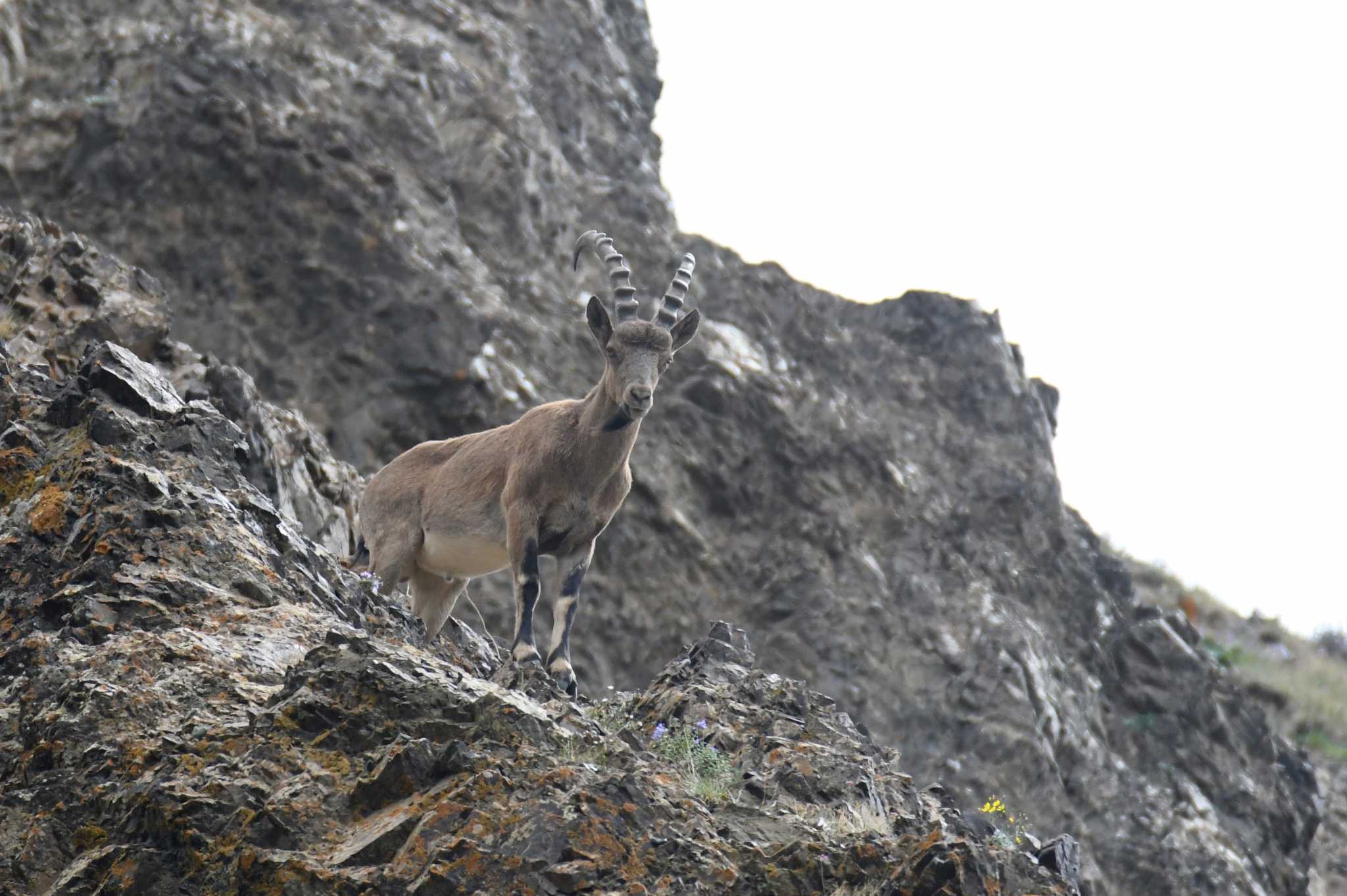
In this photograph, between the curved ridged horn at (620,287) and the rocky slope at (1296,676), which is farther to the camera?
the rocky slope at (1296,676)

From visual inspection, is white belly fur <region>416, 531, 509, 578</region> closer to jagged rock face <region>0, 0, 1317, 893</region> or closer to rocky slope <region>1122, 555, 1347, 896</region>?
jagged rock face <region>0, 0, 1317, 893</region>

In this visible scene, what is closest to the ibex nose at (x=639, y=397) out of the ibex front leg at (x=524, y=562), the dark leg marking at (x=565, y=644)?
the ibex front leg at (x=524, y=562)

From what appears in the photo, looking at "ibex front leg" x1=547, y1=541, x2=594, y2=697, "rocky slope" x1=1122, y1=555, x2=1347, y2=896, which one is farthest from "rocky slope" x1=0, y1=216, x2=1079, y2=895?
"rocky slope" x1=1122, y1=555, x2=1347, y2=896

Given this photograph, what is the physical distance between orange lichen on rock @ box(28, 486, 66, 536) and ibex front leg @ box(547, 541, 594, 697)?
3.19m

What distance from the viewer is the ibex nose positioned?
400 inches

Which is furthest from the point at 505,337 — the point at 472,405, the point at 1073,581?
the point at 1073,581

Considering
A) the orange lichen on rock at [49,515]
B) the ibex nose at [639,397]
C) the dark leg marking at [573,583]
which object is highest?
the ibex nose at [639,397]

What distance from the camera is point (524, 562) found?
10.4 m

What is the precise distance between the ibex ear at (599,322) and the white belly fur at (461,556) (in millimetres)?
1690

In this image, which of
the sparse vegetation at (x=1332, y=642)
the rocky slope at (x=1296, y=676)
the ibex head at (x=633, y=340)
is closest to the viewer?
the ibex head at (x=633, y=340)

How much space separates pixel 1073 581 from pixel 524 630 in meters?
14.1

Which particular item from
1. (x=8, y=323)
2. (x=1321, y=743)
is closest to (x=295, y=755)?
(x=8, y=323)

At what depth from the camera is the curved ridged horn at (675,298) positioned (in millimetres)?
11234

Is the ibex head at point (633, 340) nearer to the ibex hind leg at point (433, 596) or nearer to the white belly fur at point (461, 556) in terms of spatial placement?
the white belly fur at point (461, 556)
